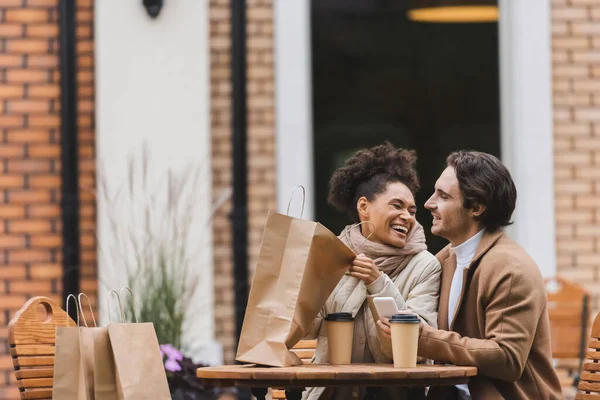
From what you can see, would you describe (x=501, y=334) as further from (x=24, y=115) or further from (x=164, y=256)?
(x=24, y=115)

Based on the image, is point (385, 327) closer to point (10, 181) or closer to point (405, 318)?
point (405, 318)

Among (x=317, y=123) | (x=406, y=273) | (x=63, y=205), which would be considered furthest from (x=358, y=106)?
(x=406, y=273)

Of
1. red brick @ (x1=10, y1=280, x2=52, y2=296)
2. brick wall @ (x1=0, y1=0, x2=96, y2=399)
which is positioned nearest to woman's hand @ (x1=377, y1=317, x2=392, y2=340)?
brick wall @ (x1=0, y1=0, x2=96, y2=399)

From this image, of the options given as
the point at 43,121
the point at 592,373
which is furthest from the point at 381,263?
the point at 43,121

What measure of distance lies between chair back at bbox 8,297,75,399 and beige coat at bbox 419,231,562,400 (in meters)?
1.11

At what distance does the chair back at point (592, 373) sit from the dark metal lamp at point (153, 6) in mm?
3558

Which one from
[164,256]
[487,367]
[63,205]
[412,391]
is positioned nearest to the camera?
[487,367]

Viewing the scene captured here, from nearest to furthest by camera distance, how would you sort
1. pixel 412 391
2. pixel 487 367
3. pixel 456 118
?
pixel 487 367 → pixel 412 391 → pixel 456 118

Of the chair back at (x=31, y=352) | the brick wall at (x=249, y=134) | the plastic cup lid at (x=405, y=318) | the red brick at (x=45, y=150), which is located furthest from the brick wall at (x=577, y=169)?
the chair back at (x=31, y=352)

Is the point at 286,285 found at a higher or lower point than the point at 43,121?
lower

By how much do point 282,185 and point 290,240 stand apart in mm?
3276

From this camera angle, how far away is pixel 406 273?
3857 millimetres

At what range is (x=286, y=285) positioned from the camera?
3.55 metres

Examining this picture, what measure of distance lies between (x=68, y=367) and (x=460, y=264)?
122 cm
